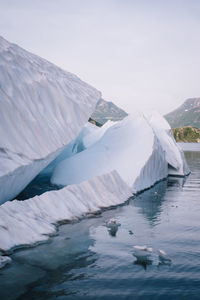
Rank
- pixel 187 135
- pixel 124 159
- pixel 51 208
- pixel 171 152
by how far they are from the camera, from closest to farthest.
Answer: pixel 51 208 < pixel 124 159 < pixel 171 152 < pixel 187 135

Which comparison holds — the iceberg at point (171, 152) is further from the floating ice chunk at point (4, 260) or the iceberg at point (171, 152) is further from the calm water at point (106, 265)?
the floating ice chunk at point (4, 260)

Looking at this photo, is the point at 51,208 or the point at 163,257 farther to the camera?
the point at 51,208

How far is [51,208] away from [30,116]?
10.9 ft

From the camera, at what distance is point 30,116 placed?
10188 mm

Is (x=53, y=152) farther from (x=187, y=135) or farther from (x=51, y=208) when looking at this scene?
(x=187, y=135)

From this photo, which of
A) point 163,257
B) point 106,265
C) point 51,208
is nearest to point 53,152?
point 51,208

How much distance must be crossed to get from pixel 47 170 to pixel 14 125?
7198 mm

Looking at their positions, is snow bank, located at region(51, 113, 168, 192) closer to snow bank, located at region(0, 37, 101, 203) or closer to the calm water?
snow bank, located at region(0, 37, 101, 203)

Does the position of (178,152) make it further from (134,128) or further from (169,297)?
(169,297)

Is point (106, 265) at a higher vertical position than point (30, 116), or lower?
lower

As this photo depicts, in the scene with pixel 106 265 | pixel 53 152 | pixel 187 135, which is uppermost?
pixel 53 152

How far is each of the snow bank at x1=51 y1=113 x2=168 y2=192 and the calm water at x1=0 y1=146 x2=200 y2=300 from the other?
191 inches

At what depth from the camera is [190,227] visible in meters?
9.00

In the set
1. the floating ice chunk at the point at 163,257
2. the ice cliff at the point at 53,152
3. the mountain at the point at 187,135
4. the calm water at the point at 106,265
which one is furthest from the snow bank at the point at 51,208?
the mountain at the point at 187,135
